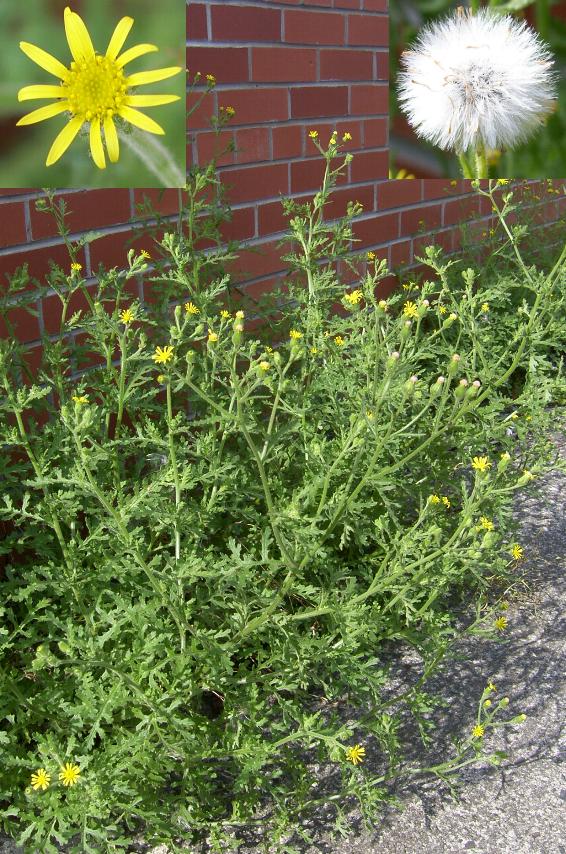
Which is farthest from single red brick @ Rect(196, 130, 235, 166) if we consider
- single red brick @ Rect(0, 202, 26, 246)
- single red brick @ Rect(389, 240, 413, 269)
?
single red brick @ Rect(389, 240, 413, 269)

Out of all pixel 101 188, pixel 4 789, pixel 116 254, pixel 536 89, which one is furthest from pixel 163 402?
pixel 536 89

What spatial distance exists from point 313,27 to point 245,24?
501 millimetres

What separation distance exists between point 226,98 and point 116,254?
0.85 metres

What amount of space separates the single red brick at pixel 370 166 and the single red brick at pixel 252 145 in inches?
25.5

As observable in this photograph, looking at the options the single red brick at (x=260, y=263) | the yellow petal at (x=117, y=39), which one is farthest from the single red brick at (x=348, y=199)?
the yellow petal at (x=117, y=39)

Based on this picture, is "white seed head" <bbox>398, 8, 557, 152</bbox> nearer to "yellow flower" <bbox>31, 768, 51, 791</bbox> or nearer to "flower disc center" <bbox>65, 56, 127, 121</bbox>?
"flower disc center" <bbox>65, 56, 127, 121</bbox>

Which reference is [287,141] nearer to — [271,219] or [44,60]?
[271,219]

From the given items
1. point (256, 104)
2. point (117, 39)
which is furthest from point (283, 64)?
point (117, 39)

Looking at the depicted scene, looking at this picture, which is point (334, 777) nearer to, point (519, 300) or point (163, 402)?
point (163, 402)

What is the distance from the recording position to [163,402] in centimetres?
320

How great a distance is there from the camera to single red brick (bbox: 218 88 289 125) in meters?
3.60

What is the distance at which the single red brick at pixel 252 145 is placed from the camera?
3.66m

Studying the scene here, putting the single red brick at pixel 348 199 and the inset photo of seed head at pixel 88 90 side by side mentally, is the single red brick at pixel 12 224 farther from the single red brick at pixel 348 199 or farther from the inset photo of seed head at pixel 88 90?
the single red brick at pixel 348 199

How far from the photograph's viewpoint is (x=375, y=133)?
4.46 m
